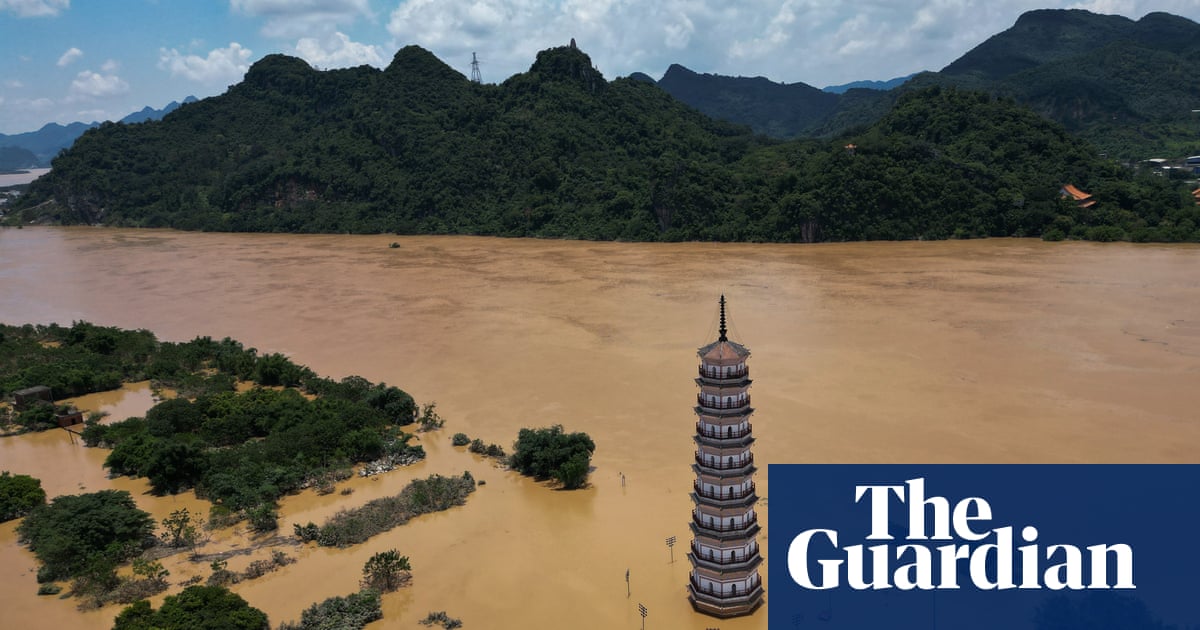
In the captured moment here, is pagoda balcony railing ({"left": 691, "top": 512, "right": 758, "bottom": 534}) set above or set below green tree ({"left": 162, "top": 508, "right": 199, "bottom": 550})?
above

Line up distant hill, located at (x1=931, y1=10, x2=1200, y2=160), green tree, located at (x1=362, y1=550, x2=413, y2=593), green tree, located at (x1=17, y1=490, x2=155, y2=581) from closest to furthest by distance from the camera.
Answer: green tree, located at (x1=362, y1=550, x2=413, y2=593) → green tree, located at (x1=17, y1=490, x2=155, y2=581) → distant hill, located at (x1=931, y1=10, x2=1200, y2=160)

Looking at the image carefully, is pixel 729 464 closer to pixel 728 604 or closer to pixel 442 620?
pixel 728 604

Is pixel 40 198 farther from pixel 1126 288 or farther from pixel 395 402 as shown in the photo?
pixel 1126 288

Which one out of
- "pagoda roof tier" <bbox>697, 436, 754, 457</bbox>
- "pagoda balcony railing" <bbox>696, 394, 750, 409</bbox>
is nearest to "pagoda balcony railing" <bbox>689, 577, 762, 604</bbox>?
"pagoda roof tier" <bbox>697, 436, 754, 457</bbox>

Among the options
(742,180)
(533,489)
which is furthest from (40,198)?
(533,489)

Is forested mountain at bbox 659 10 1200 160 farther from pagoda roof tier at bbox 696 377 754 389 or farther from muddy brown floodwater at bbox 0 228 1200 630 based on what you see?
pagoda roof tier at bbox 696 377 754 389
